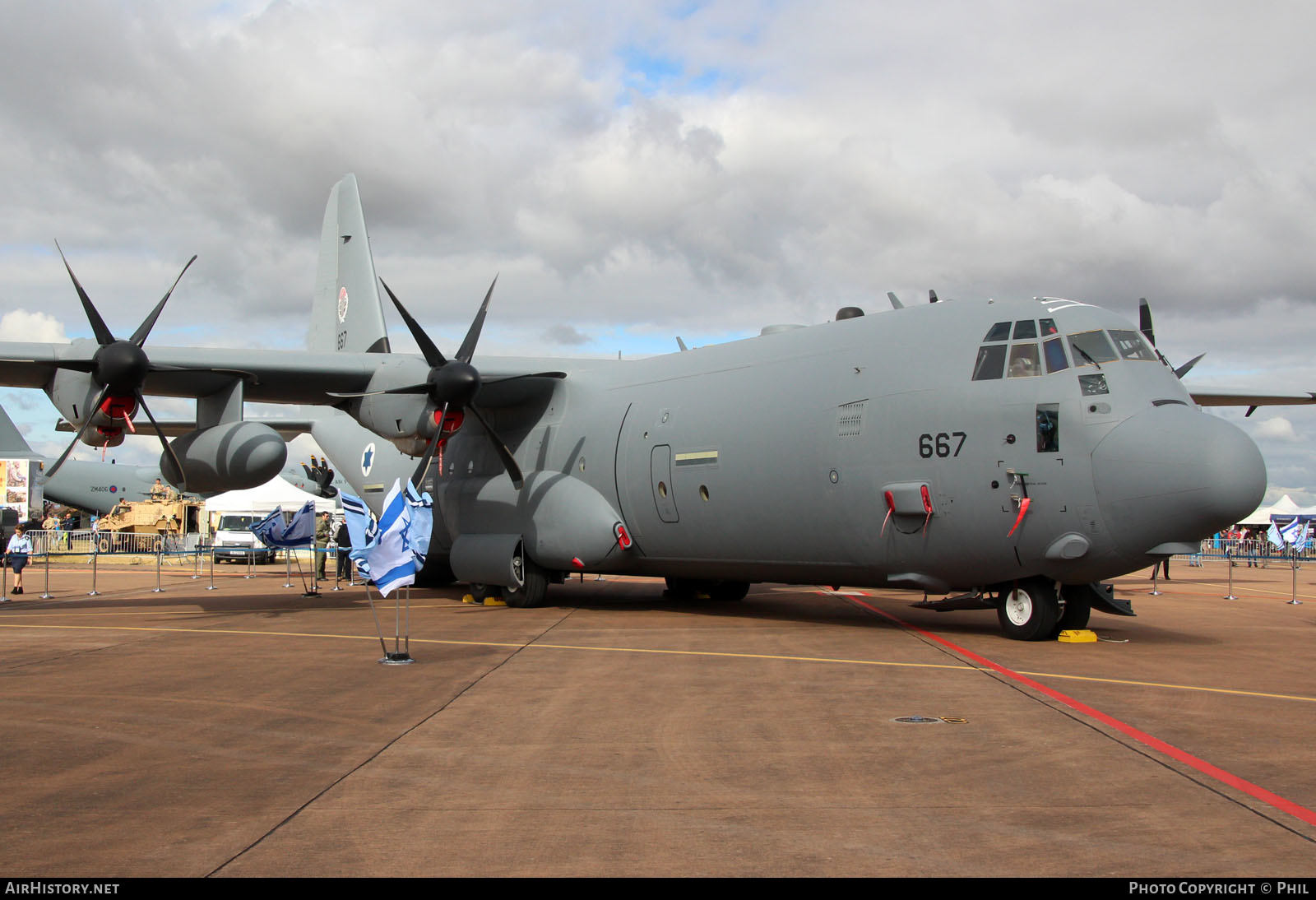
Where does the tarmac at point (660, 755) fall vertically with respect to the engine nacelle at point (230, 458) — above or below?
below

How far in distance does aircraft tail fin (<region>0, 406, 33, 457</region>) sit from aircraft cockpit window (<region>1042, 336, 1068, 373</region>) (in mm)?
49018

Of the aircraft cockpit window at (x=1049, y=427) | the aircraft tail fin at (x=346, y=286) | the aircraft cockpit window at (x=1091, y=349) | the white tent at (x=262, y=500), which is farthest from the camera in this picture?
the white tent at (x=262, y=500)

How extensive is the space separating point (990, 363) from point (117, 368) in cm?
1284

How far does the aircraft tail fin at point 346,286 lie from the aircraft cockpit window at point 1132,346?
14.4 metres

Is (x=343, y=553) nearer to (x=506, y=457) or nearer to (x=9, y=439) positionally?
(x=506, y=457)

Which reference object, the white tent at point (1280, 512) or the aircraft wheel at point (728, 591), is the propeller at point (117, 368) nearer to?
the aircraft wheel at point (728, 591)

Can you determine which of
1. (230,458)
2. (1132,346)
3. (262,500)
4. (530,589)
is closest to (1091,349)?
(1132,346)

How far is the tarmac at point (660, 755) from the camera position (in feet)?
15.7

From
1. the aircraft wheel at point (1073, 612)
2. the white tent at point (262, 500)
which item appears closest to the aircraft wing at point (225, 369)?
the aircraft wheel at point (1073, 612)

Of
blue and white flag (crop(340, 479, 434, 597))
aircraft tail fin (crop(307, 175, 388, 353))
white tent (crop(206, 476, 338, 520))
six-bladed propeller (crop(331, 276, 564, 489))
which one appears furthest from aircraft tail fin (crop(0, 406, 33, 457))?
blue and white flag (crop(340, 479, 434, 597))

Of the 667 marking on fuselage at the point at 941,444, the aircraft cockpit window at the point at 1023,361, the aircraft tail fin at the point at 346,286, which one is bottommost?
the 667 marking on fuselage at the point at 941,444

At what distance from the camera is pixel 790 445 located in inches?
570

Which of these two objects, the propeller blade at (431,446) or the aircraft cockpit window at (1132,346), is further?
the propeller blade at (431,446)
